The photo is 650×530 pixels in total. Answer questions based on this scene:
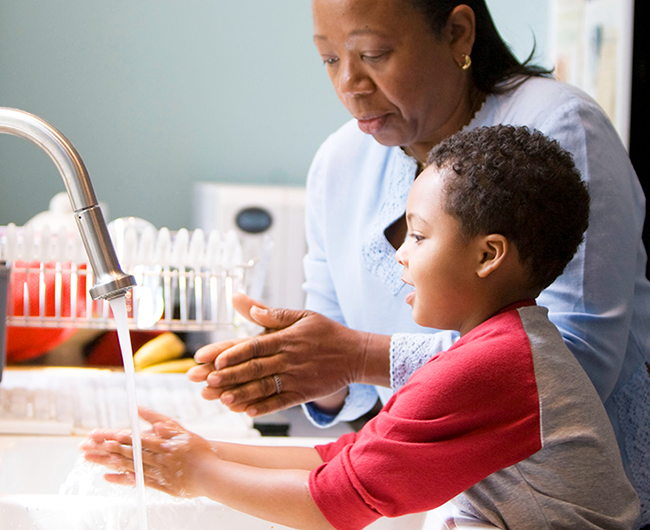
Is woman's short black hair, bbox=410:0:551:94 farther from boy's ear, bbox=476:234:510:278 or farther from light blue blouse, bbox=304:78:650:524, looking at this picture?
boy's ear, bbox=476:234:510:278

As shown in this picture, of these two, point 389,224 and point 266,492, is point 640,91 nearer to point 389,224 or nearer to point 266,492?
point 389,224

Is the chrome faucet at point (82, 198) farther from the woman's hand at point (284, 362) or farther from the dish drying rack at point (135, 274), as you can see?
the dish drying rack at point (135, 274)

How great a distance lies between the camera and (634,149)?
210 cm

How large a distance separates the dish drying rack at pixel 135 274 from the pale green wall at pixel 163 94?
1.62 metres

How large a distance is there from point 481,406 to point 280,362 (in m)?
0.30

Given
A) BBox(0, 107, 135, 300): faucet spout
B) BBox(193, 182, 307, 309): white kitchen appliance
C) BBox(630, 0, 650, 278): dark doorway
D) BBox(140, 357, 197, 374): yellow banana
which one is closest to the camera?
BBox(0, 107, 135, 300): faucet spout

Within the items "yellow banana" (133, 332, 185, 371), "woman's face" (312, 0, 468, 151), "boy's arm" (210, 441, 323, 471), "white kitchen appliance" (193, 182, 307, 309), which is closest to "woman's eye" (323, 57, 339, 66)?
"woman's face" (312, 0, 468, 151)

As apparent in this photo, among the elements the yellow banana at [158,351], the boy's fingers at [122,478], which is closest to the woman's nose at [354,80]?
the boy's fingers at [122,478]

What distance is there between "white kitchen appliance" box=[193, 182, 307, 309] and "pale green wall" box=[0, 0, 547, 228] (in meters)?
0.57

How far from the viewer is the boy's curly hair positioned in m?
0.65

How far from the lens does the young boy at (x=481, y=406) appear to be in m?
0.61

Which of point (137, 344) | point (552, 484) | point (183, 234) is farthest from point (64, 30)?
point (552, 484)

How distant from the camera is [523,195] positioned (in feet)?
2.12

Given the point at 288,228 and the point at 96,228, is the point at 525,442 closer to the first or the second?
the point at 96,228
